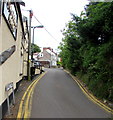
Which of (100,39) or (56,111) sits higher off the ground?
(100,39)

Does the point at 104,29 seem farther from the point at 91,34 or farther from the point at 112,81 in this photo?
the point at 112,81

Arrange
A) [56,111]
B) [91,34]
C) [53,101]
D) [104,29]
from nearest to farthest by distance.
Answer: [56,111], [53,101], [104,29], [91,34]

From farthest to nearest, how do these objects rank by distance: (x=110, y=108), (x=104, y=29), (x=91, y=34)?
(x=91, y=34), (x=104, y=29), (x=110, y=108)

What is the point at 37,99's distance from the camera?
812 cm

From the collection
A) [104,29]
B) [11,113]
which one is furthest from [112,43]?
[11,113]

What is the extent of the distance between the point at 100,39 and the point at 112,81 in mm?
2834

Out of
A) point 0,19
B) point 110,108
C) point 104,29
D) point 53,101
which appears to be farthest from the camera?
point 104,29

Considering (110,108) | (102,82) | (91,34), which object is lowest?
(110,108)

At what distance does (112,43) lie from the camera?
8008 mm

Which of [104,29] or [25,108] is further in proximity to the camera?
[104,29]

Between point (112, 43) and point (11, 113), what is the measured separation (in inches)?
218

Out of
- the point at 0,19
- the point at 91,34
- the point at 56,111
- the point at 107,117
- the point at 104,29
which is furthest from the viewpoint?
the point at 91,34

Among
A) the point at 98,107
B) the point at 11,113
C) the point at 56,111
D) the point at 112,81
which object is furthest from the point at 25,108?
the point at 112,81

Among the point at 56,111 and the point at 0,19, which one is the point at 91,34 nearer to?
the point at 56,111
